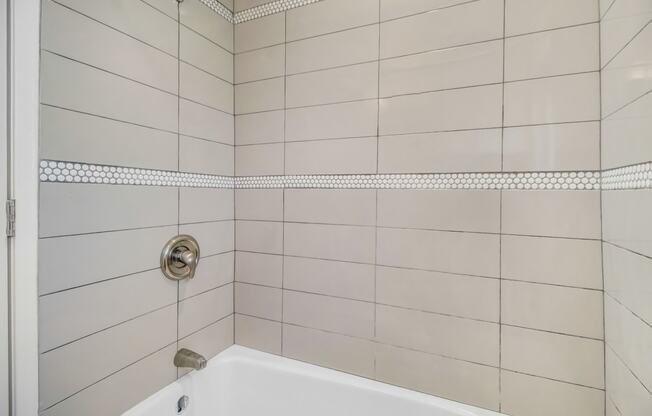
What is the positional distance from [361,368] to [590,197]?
1.21 meters

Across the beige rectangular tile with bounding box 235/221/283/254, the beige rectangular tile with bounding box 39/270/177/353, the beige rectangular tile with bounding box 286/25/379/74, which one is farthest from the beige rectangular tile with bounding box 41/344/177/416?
the beige rectangular tile with bounding box 286/25/379/74

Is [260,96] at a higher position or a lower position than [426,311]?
higher

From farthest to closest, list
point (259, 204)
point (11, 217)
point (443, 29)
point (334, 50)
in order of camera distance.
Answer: point (259, 204) < point (334, 50) < point (443, 29) < point (11, 217)

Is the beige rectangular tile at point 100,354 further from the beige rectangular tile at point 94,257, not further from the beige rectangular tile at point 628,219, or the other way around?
the beige rectangular tile at point 628,219

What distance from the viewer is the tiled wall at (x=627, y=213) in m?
0.78

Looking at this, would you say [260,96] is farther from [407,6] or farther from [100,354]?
[100,354]

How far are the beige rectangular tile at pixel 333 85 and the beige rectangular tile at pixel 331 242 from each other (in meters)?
0.64

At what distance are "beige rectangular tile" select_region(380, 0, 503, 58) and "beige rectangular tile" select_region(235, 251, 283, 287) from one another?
1197mm

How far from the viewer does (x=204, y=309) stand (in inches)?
61.4

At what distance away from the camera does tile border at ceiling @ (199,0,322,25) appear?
1.57 metres

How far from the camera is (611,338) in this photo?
3.37 ft

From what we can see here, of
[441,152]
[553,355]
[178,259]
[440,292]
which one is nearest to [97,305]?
[178,259]

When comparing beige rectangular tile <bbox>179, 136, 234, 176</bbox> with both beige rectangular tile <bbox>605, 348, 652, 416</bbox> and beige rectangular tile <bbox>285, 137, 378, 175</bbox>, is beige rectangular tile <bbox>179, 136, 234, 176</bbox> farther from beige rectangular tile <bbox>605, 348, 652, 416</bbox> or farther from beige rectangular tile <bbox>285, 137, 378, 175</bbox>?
beige rectangular tile <bbox>605, 348, 652, 416</bbox>

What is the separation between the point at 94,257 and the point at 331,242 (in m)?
0.97
